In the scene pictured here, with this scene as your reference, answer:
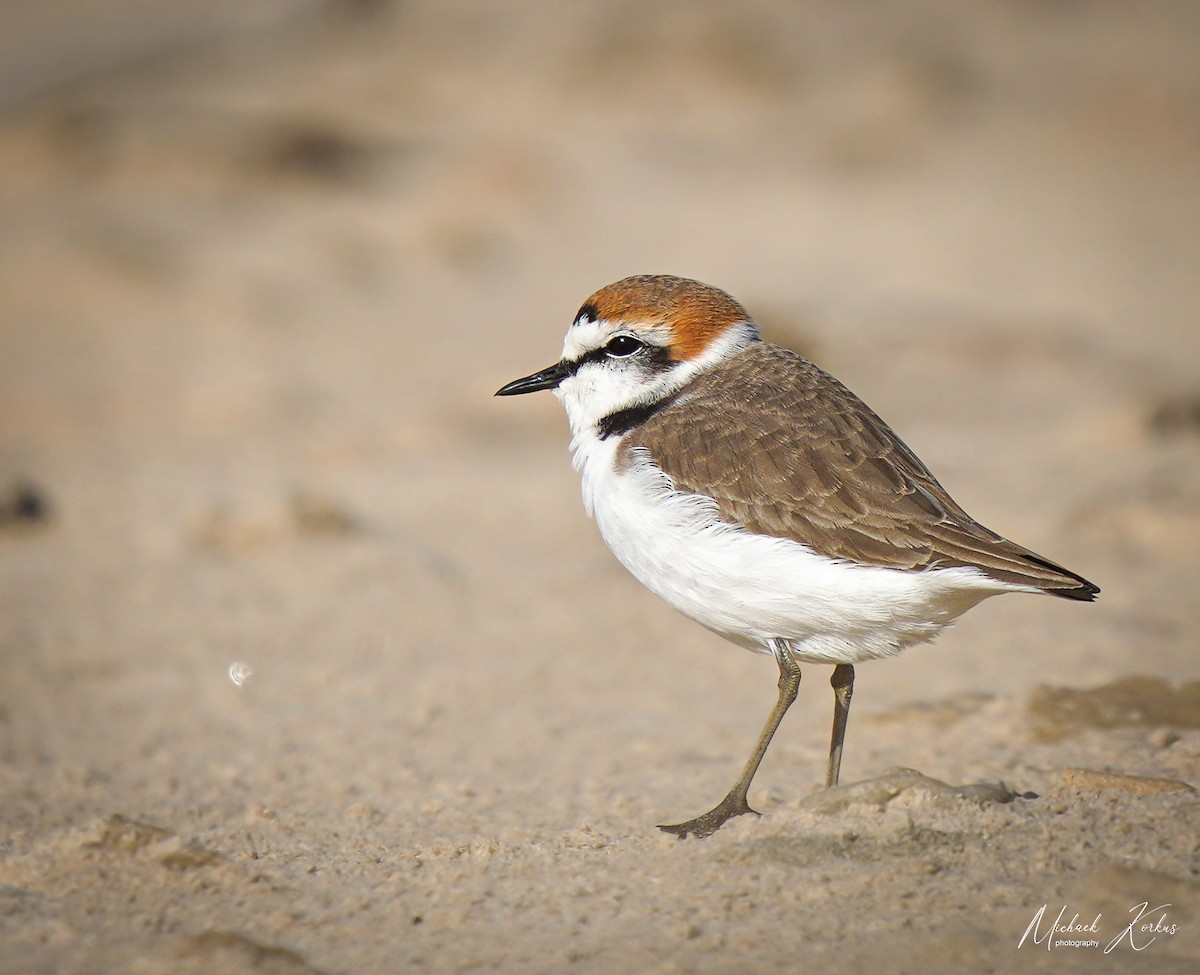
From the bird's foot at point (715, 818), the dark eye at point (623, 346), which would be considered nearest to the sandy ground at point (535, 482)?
the bird's foot at point (715, 818)

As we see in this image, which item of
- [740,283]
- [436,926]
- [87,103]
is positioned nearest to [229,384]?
[740,283]

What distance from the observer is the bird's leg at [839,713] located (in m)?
4.64

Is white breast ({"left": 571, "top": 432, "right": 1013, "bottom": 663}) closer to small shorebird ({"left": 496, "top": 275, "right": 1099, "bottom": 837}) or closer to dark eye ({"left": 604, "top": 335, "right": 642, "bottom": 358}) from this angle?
small shorebird ({"left": 496, "top": 275, "right": 1099, "bottom": 837})

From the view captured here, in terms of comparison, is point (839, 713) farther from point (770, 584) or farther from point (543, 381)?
point (543, 381)

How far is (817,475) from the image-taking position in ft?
14.8

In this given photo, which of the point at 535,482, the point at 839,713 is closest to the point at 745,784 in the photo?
the point at 839,713

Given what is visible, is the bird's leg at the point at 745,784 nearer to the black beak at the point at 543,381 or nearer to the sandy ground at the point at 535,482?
the sandy ground at the point at 535,482

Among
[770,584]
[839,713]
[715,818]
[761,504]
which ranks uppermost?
[761,504]

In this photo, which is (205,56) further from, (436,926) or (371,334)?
(436,926)

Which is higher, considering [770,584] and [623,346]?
[623,346]

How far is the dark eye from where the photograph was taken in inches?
201

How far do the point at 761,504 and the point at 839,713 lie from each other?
34.7 inches

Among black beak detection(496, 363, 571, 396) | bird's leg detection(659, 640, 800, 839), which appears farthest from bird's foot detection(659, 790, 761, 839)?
black beak detection(496, 363, 571, 396)

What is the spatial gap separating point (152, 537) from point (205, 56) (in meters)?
11.9
